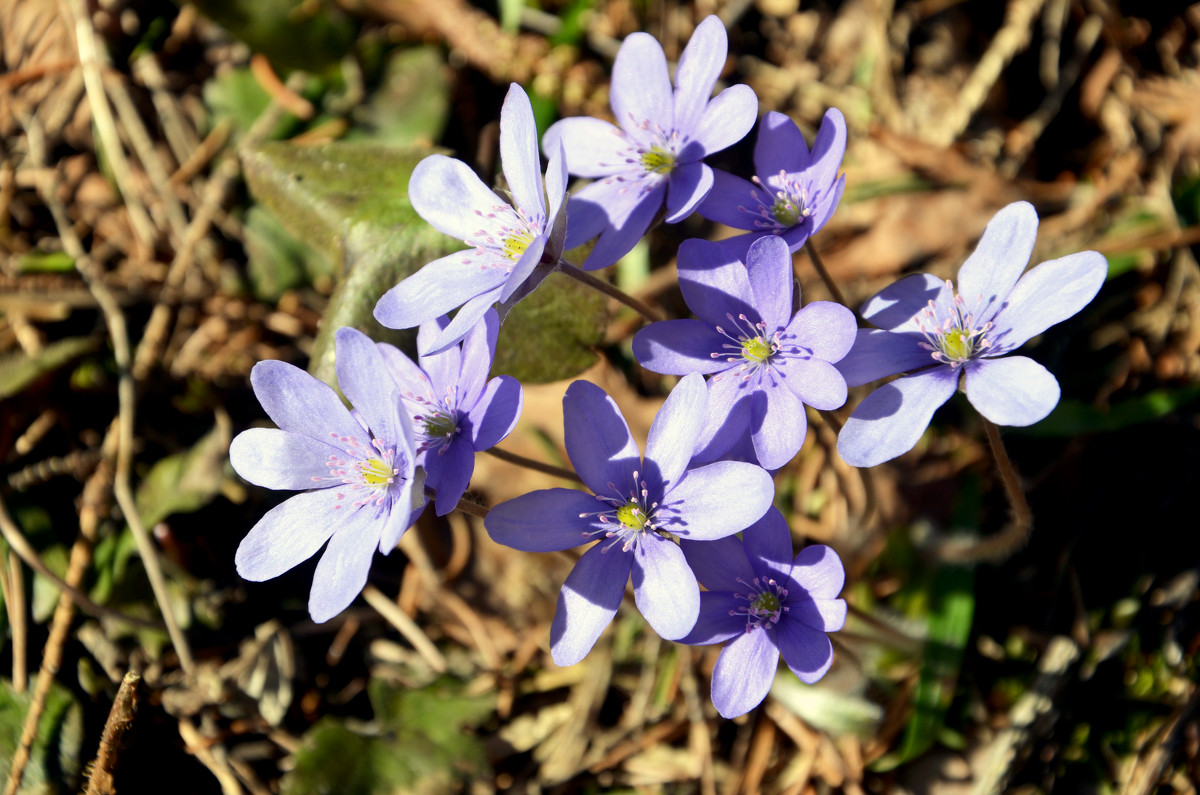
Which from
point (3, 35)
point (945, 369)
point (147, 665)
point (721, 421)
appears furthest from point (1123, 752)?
point (3, 35)

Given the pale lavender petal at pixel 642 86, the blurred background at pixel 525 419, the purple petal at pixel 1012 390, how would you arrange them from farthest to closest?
the blurred background at pixel 525 419, the pale lavender petal at pixel 642 86, the purple petal at pixel 1012 390

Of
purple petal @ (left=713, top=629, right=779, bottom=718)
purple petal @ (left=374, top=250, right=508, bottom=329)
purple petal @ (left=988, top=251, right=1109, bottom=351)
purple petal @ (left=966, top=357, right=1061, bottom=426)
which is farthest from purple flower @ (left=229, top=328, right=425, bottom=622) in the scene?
purple petal @ (left=988, top=251, right=1109, bottom=351)

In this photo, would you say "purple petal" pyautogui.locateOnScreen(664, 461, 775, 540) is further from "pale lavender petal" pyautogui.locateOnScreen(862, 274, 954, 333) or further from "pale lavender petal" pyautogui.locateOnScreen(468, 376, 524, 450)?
"pale lavender petal" pyautogui.locateOnScreen(862, 274, 954, 333)

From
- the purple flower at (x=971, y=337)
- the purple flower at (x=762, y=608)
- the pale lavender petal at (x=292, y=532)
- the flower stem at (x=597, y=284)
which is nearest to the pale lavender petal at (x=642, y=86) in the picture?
the flower stem at (x=597, y=284)

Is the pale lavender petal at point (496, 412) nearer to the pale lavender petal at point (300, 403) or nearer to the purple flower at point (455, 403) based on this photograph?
the purple flower at point (455, 403)

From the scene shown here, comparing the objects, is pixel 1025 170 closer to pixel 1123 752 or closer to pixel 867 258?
pixel 867 258

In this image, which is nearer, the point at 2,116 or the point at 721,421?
the point at 721,421

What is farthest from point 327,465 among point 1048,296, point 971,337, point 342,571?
point 1048,296
